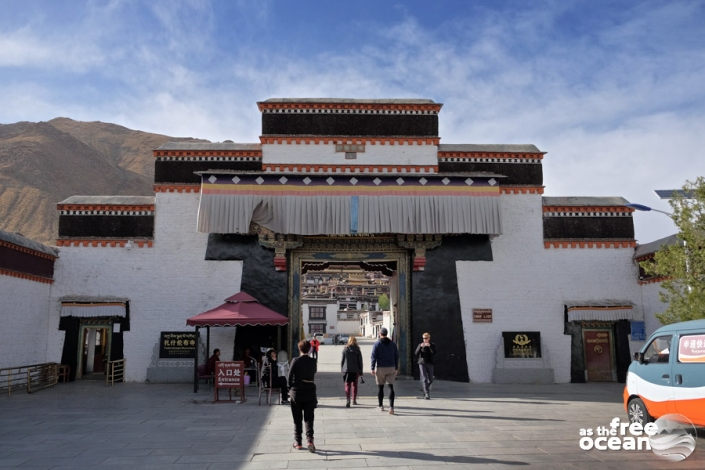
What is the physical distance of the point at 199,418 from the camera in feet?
37.6

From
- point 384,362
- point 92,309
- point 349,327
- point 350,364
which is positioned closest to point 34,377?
point 92,309

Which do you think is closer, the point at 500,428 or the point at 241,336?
the point at 500,428

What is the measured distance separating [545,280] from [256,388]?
10.8m

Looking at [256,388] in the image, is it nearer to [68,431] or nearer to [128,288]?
[128,288]

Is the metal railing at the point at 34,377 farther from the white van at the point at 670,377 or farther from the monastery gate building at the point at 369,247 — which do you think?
the white van at the point at 670,377

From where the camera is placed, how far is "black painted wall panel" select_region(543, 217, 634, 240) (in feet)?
65.7

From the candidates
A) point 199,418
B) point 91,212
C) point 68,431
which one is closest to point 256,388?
point 199,418

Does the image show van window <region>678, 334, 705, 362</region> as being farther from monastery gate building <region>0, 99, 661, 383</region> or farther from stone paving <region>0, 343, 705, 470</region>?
monastery gate building <region>0, 99, 661, 383</region>

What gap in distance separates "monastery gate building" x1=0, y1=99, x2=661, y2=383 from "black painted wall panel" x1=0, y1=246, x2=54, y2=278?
461 mm

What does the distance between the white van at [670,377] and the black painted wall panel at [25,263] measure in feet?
55.9

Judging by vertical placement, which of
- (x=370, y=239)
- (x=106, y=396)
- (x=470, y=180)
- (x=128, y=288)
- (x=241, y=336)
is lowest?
(x=106, y=396)

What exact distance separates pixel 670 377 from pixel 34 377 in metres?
17.5

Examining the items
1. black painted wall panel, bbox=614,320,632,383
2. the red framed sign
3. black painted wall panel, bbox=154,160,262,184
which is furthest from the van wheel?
black painted wall panel, bbox=154,160,262,184

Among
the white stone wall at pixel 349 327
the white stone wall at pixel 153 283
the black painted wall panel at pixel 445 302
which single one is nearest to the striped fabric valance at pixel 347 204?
the black painted wall panel at pixel 445 302
